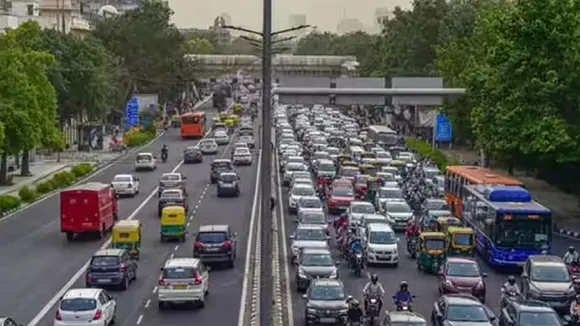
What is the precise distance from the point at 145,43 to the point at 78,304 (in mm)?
107632

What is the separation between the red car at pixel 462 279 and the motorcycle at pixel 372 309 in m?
3.74

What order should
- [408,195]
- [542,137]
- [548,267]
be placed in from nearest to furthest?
1. [548,267]
2. [542,137]
3. [408,195]

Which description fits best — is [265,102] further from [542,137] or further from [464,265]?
[542,137]

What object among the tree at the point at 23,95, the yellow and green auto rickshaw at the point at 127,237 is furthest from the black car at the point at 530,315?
the tree at the point at 23,95

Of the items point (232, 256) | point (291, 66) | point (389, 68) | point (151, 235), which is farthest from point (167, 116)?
point (232, 256)

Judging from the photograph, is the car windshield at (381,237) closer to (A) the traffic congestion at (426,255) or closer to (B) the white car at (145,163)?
(A) the traffic congestion at (426,255)

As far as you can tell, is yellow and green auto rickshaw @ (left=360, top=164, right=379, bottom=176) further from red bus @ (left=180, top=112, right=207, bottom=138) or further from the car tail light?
red bus @ (left=180, top=112, right=207, bottom=138)

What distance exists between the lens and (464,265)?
110 feet

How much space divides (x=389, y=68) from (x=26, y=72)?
54190mm

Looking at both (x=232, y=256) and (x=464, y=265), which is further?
(x=232, y=256)

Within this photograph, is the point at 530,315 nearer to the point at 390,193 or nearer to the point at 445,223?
the point at 445,223

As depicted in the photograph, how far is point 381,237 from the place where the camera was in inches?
1596

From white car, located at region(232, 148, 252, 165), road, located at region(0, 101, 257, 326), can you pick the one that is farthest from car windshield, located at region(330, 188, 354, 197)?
white car, located at region(232, 148, 252, 165)

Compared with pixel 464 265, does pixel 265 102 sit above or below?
above
